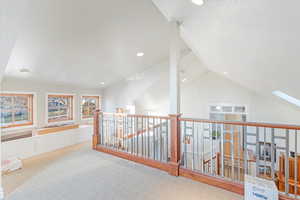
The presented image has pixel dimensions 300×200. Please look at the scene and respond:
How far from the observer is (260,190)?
1747mm

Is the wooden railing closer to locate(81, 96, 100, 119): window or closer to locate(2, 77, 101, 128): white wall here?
locate(2, 77, 101, 128): white wall

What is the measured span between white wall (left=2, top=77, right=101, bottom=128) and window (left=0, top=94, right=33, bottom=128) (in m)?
0.18

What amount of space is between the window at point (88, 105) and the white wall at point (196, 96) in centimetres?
40

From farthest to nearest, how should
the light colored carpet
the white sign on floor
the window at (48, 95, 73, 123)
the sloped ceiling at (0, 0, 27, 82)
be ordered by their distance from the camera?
the window at (48, 95, 73, 123) < the light colored carpet < the white sign on floor < the sloped ceiling at (0, 0, 27, 82)

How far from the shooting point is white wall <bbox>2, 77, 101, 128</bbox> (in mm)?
4137

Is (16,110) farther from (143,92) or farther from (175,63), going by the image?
(175,63)

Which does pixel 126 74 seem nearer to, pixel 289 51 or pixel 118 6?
pixel 118 6

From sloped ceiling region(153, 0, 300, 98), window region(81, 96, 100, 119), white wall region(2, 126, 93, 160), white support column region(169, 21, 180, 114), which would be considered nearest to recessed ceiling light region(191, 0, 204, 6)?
sloped ceiling region(153, 0, 300, 98)

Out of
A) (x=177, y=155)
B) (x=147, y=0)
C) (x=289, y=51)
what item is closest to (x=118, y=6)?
(x=147, y=0)

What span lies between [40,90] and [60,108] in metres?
0.98

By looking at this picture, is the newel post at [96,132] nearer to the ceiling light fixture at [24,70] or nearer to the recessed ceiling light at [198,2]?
the ceiling light fixture at [24,70]

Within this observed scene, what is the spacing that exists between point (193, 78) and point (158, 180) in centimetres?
542

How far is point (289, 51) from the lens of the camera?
170 cm

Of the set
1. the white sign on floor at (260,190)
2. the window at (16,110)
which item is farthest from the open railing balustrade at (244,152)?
the window at (16,110)
